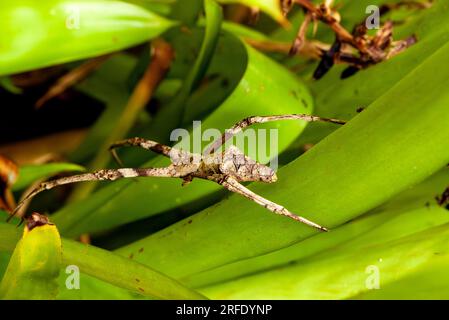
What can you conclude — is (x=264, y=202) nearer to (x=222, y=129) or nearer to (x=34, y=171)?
(x=222, y=129)

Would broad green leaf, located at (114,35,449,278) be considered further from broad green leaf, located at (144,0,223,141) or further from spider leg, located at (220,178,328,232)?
broad green leaf, located at (144,0,223,141)

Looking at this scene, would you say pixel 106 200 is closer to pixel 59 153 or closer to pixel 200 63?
pixel 200 63

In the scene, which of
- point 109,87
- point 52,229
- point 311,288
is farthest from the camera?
point 109,87

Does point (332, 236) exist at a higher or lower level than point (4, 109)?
lower

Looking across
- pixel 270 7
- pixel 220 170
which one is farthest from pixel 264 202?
pixel 270 7

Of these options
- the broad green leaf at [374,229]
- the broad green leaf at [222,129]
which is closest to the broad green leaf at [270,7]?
the broad green leaf at [222,129]

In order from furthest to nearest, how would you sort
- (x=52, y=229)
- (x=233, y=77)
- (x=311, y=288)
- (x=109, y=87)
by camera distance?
(x=109, y=87) → (x=233, y=77) → (x=311, y=288) → (x=52, y=229)
